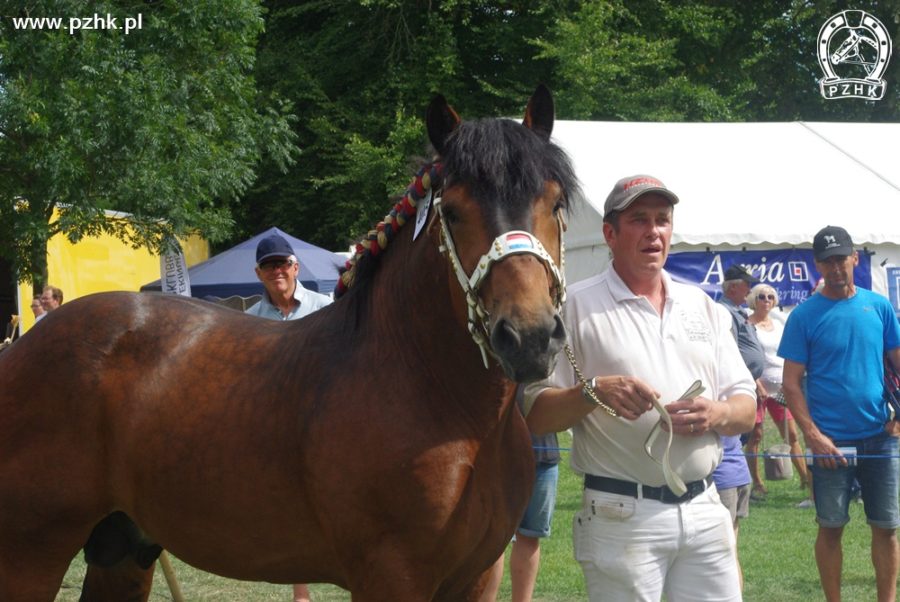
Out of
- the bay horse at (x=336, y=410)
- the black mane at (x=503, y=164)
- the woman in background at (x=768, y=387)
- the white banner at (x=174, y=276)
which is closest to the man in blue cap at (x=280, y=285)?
the bay horse at (x=336, y=410)

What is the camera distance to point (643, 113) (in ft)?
72.7

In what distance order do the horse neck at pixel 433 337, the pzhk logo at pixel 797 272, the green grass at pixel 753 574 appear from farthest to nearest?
1. the pzhk logo at pixel 797 272
2. the green grass at pixel 753 574
3. the horse neck at pixel 433 337

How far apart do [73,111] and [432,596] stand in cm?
1248

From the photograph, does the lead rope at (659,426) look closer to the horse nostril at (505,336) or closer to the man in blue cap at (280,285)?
the horse nostril at (505,336)

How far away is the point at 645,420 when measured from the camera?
3178 mm

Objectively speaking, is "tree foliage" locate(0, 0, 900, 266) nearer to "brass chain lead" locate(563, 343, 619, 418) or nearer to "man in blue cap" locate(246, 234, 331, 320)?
"man in blue cap" locate(246, 234, 331, 320)

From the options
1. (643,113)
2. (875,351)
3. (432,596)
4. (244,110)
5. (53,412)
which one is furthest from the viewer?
(643,113)

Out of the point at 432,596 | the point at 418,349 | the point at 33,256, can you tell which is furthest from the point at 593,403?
the point at 33,256

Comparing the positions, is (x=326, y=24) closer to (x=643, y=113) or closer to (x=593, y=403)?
(x=643, y=113)

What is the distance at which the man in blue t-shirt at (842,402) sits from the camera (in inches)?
227

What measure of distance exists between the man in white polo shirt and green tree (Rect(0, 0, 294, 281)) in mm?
12011

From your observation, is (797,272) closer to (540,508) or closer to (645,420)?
(540,508)

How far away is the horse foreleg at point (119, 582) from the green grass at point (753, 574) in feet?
8.59

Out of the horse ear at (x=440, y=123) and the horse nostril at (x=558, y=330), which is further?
the horse ear at (x=440, y=123)
